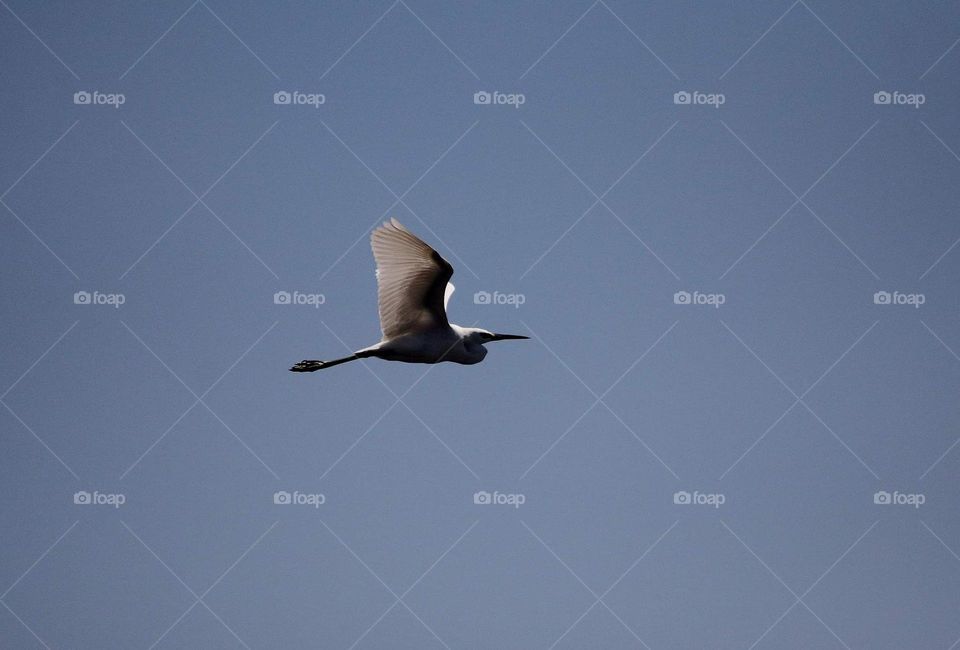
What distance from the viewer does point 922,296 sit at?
2348cm

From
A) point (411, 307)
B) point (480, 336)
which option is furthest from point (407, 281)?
point (480, 336)

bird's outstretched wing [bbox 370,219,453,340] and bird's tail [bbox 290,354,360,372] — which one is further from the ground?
bird's outstretched wing [bbox 370,219,453,340]

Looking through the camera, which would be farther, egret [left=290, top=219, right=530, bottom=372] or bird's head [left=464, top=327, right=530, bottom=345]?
bird's head [left=464, top=327, right=530, bottom=345]

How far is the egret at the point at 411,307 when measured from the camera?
1734cm

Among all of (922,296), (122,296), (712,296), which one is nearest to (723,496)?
(712,296)

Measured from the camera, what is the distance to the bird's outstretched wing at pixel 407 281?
679 inches

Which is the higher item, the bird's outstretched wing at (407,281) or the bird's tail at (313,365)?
the bird's outstretched wing at (407,281)

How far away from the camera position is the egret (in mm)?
17344

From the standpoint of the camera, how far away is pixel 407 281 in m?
17.8

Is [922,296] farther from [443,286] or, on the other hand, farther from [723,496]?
[443,286]

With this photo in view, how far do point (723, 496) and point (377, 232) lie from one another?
9130mm

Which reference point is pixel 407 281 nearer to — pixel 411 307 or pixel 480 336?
pixel 411 307

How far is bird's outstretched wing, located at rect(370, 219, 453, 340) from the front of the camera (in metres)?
17.2

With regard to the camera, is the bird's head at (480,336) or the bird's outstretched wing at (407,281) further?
the bird's head at (480,336)
